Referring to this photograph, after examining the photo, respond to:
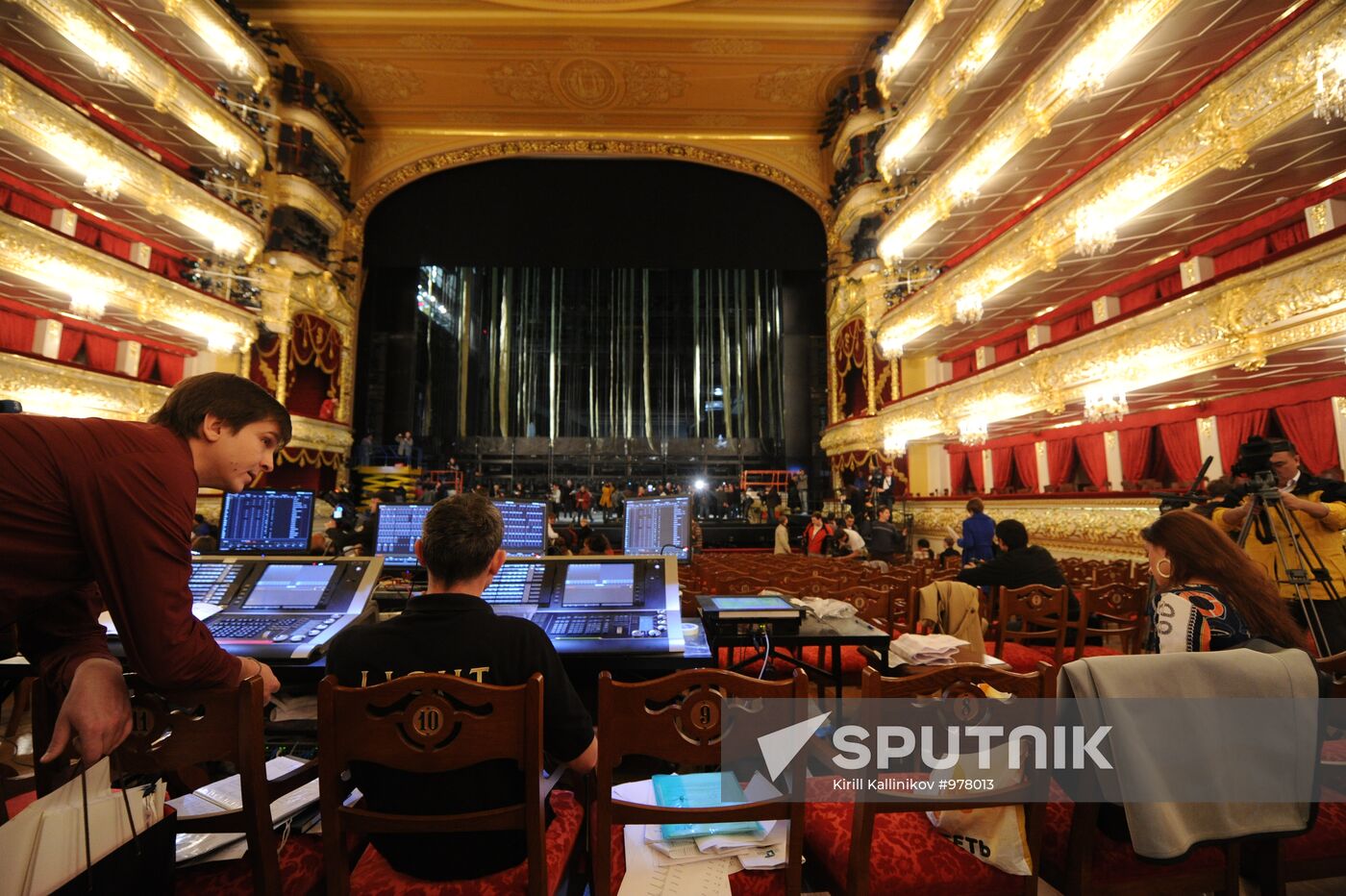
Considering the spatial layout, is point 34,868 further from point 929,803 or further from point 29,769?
point 29,769

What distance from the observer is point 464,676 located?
128cm

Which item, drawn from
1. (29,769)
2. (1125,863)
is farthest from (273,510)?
(1125,863)

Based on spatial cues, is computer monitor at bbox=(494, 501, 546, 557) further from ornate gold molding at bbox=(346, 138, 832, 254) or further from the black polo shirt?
ornate gold molding at bbox=(346, 138, 832, 254)

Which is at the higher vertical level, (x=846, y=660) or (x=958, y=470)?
(x=958, y=470)

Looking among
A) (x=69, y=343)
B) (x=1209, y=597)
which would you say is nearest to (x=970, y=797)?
(x=1209, y=597)

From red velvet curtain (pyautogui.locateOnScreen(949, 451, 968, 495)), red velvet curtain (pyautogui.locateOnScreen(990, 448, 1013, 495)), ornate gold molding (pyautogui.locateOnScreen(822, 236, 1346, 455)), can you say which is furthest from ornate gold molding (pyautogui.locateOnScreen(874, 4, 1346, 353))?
red velvet curtain (pyautogui.locateOnScreen(949, 451, 968, 495))

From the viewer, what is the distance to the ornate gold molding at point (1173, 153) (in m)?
4.88

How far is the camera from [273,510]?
9.19ft

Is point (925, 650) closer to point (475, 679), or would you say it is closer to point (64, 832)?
point (475, 679)

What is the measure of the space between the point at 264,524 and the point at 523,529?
1213mm

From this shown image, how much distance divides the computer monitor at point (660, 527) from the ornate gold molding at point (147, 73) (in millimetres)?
10864

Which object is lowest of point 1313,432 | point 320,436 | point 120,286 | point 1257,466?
point 1257,466

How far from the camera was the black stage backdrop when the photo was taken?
13.4 meters

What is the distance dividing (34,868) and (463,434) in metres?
18.8
